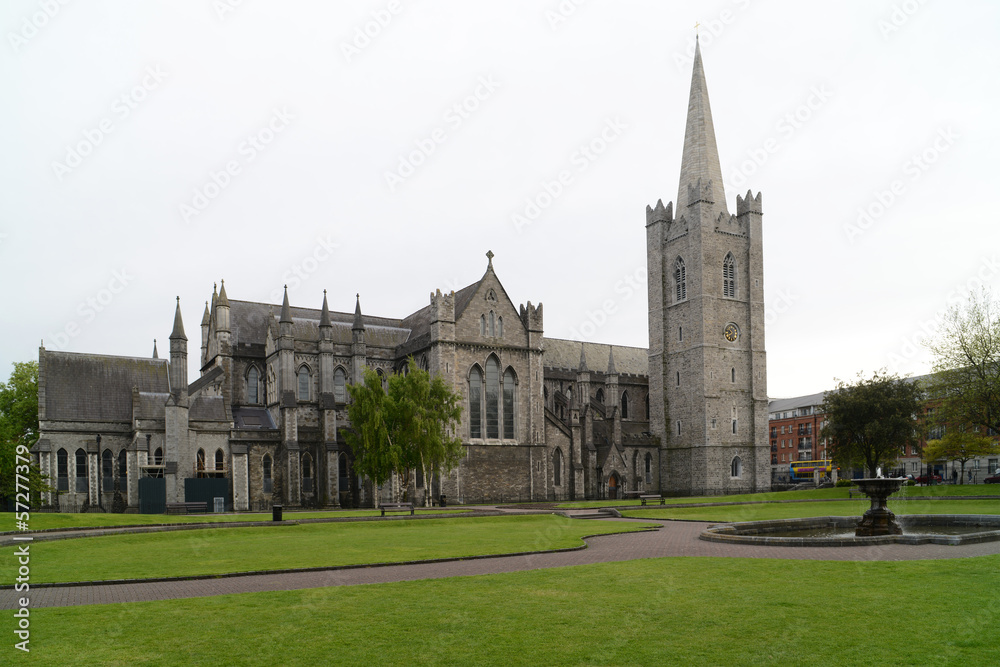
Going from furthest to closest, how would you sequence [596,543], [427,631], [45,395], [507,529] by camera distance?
[45,395] < [507,529] < [596,543] < [427,631]

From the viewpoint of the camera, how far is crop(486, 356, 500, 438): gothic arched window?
196 feet

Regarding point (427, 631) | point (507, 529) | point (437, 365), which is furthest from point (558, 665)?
point (437, 365)

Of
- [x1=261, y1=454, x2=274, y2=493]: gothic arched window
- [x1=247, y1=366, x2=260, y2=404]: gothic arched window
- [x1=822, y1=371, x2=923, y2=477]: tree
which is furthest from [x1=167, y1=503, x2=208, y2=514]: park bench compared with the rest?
[x1=822, y1=371, x2=923, y2=477]: tree

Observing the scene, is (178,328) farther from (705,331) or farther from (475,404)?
(705,331)

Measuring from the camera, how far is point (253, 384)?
6047 centimetres

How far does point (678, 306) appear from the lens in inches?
2960

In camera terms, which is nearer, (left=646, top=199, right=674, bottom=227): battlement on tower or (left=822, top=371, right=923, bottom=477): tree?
(left=822, top=371, right=923, bottom=477): tree

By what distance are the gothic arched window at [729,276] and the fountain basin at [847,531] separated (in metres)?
43.7

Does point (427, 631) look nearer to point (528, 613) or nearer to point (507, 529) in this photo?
point (528, 613)

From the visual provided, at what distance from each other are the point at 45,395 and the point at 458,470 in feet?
94.1

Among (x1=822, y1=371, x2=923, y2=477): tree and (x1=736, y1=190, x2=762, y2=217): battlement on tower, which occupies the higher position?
(x1=736, y1=190, x2=762, y2=217): battlement on tower

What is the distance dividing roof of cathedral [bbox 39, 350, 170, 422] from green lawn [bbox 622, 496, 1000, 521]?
36.3 meters

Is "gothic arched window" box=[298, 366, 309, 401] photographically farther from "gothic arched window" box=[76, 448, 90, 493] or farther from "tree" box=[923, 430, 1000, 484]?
"tree" box=[923, 430, 1000, 484]

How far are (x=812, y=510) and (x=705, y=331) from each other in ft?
113
